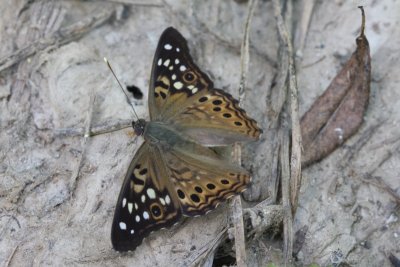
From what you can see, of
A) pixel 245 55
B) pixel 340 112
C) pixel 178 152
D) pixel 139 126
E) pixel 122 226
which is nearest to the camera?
pixel 122 226

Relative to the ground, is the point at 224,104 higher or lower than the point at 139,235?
higher

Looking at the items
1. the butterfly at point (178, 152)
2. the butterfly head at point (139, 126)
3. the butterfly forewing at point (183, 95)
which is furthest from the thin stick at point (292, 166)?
the butterfly head at point (139, 126)

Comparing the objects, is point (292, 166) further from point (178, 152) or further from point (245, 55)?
point (245, 55)

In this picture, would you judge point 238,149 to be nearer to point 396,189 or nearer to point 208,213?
point 208,213

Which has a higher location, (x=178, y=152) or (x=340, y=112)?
(x=340, y=112)

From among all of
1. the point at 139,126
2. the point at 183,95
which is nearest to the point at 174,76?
the point at 183,95

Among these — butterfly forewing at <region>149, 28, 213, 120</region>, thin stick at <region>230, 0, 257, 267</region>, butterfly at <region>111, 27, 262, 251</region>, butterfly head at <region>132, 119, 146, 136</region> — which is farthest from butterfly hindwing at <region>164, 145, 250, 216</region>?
butterfly forewing at <region>149, 28, 213, 120</region>

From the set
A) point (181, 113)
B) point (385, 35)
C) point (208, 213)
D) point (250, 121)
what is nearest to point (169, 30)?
point (181, 113)

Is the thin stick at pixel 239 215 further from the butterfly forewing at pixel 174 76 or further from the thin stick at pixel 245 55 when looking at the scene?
the butterfly forewing at pixel 174 76
